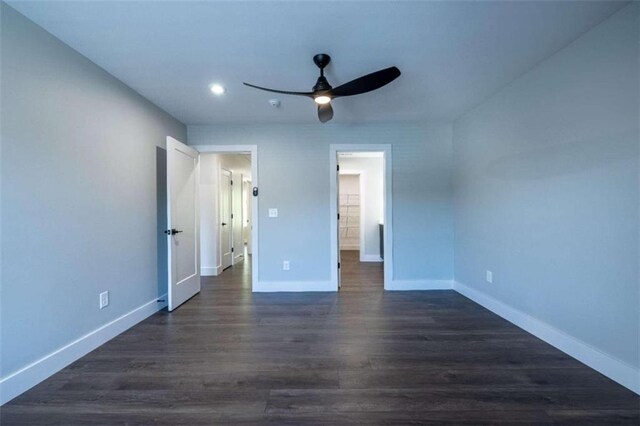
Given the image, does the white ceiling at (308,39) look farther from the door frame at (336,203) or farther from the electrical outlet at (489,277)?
the electrical outlet at (489,277)

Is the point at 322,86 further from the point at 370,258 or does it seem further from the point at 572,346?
the point at 370,258

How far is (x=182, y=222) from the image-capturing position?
136 inches

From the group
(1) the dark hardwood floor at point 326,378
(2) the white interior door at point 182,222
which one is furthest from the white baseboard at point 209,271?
(1) the dark hardwood floor at point 326,378

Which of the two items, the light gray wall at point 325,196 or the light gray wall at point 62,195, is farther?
the light gray wall at point 325,196

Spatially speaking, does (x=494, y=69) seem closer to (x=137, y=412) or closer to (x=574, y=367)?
(x=574, y=367)

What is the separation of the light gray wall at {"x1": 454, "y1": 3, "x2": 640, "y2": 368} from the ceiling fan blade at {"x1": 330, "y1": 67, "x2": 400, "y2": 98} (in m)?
1.36

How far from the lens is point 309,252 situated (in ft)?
13.1

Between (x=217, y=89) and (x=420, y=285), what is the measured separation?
11.8ft

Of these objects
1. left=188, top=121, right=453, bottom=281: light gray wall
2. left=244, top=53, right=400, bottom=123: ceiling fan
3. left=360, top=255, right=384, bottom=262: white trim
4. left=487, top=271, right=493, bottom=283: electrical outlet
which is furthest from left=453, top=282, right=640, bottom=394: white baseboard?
left=360, top=255, right=384, bottom=262: white trim

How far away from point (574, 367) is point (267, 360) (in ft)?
7.34

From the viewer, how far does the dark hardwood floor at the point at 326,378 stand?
1549 mm

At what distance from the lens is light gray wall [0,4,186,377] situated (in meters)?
1.72

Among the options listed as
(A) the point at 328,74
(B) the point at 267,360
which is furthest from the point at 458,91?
(B) the point at 267,360

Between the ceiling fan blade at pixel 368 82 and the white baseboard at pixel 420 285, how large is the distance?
2746mm
